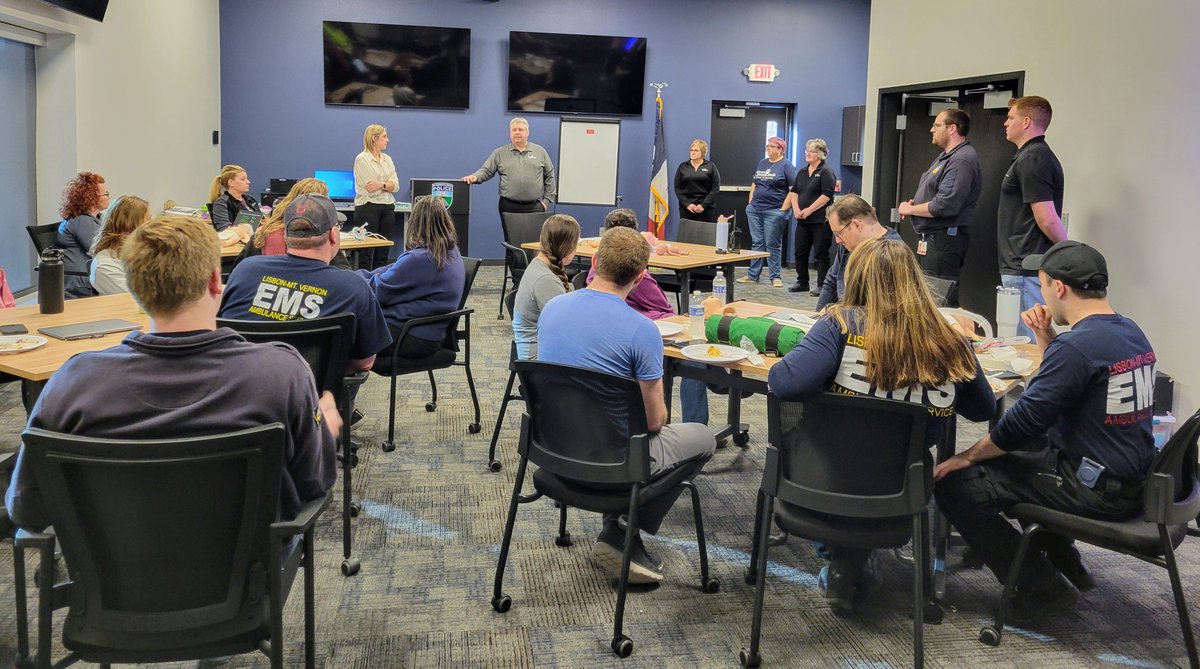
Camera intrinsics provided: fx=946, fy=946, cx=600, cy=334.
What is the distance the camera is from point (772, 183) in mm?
10273

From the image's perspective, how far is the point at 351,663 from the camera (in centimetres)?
259

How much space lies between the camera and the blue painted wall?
406 inches

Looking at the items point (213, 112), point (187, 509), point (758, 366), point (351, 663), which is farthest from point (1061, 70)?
point (213, 112)

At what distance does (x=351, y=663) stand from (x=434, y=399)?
2599 millimetres

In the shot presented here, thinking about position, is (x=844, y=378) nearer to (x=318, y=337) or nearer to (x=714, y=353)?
(x=714, y=353)

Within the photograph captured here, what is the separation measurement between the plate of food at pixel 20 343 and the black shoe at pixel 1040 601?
3173 millimetres

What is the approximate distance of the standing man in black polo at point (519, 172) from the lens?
9.05 metres

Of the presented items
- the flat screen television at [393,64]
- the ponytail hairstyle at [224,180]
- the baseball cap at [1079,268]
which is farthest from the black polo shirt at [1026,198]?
the flat screen television at [393,64]

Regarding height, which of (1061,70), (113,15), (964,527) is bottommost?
(964,527)

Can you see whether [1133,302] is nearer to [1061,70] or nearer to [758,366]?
[1061,70]

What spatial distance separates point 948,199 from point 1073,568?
10.6 ft

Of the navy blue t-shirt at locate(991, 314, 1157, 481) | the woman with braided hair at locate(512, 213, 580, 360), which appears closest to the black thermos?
the woman with braided hair at locate(512, 213, 580, 360)

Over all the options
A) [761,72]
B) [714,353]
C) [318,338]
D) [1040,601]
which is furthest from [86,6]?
[761,72]

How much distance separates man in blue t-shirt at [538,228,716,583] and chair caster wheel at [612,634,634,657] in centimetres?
38
